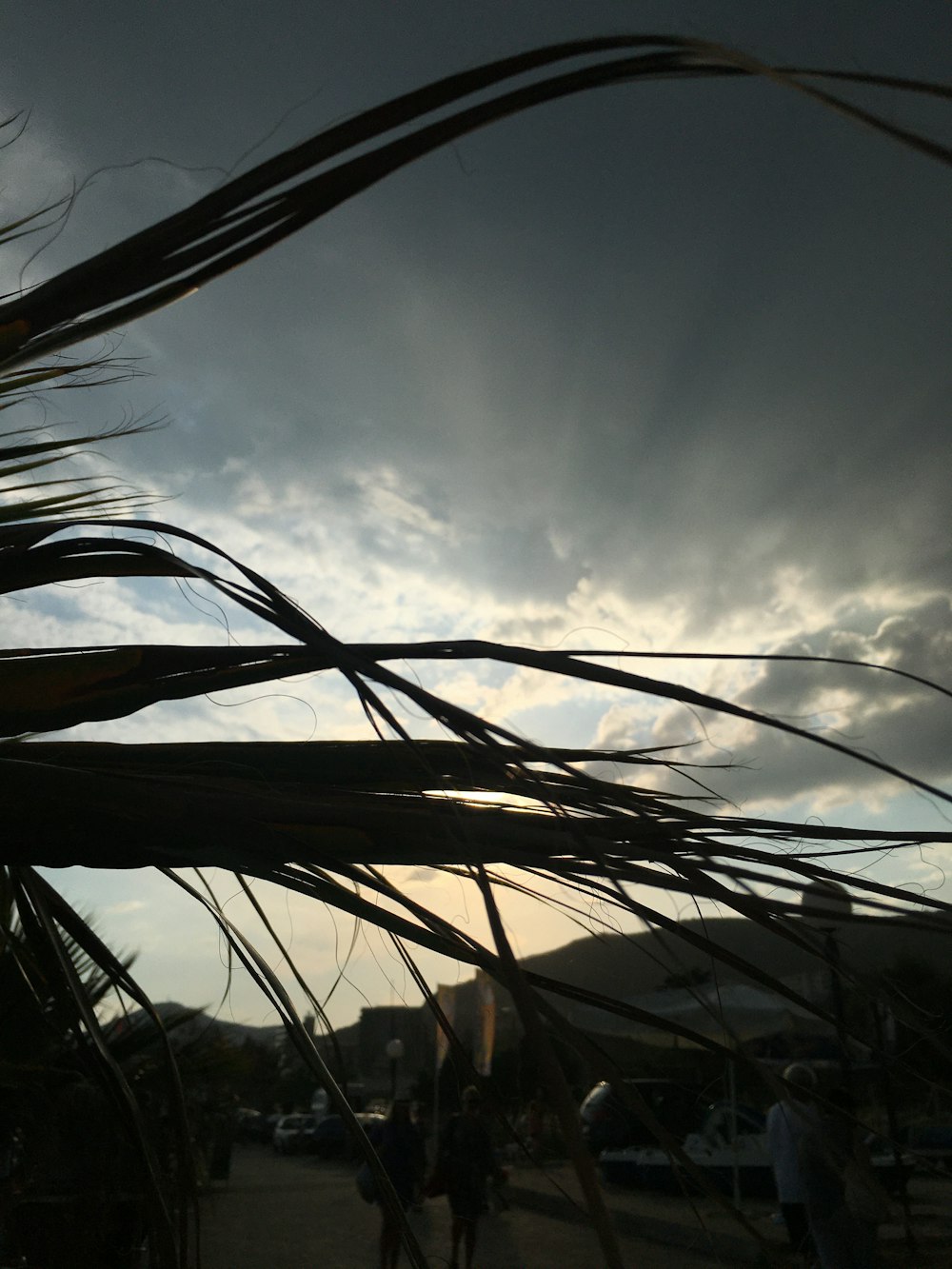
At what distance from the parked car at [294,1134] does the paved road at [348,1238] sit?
1844cm

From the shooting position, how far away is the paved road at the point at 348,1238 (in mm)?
10000

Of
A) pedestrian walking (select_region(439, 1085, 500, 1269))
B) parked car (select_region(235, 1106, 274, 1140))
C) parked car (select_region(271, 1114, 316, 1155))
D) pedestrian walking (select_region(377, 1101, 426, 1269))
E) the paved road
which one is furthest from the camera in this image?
parked car (select_region(235, 1106, 274, 1140))

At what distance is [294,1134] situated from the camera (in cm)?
3753

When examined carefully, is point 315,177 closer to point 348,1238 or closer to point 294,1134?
point 348,1238

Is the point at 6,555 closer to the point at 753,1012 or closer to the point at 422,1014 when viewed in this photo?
the point at 422,1014

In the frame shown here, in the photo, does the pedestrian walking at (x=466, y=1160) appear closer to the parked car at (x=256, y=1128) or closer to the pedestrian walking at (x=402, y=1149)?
the pedestrian walking at (x=402, y=1149)

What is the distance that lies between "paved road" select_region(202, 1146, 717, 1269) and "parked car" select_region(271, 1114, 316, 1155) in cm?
1844

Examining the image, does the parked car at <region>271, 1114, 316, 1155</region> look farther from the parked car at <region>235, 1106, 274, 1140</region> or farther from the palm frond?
the palm frond

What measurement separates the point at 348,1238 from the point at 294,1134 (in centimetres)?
2830

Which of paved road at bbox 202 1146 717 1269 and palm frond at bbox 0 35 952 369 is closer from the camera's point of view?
palm frond at bbox 0 35 952 369

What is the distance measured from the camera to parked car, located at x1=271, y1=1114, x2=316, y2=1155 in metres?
36.5

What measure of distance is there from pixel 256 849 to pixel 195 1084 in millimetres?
7622

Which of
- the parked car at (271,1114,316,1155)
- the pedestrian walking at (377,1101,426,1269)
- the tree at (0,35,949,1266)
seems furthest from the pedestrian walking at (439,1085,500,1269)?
the parked car at (271,1114,316,1155)

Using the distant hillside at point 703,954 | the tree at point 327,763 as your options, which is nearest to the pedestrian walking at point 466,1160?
the distant hillside at point 703,954
